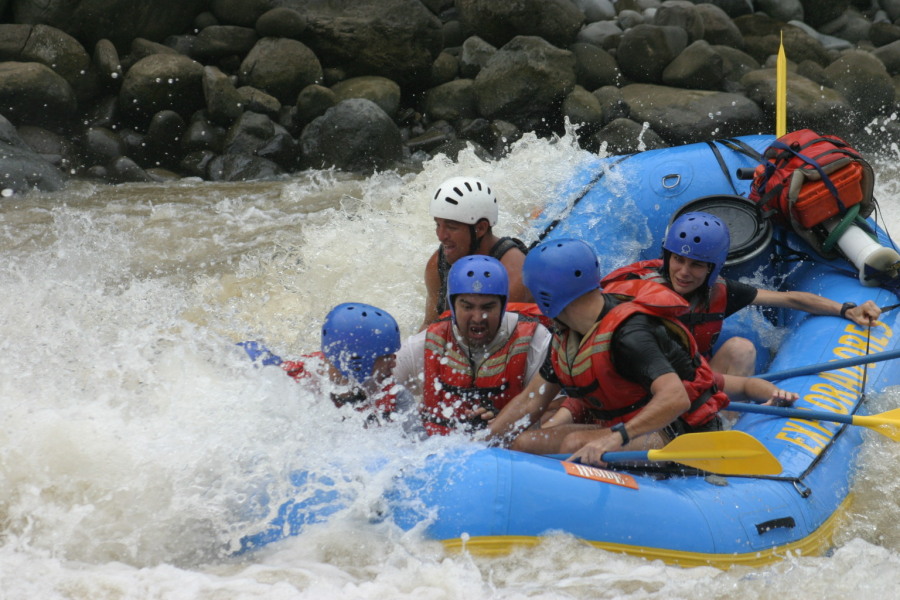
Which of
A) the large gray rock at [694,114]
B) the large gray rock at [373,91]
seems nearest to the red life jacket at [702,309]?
the large gray rock at [694,114]

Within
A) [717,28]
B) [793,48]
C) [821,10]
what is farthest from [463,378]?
[821,10]

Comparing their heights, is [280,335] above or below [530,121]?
below

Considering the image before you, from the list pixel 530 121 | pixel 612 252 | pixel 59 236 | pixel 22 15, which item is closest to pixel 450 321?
pixel 612 252

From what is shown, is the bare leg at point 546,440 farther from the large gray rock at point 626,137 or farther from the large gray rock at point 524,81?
the large gray rock at point 524,81

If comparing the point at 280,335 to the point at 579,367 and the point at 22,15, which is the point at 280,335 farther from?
the point at 22,15

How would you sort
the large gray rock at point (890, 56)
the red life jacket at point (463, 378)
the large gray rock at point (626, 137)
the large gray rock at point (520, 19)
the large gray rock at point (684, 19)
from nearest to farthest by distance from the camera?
the red life jacket at point (463, 378) → the large gray rock at point (626, 137) → the large gray rock at point (520, 19) → the large gray rock at point (684, 19) → the large gray rock at point (890, 56)

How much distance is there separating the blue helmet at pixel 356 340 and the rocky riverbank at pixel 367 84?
6104 mm

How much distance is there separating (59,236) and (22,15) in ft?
13.5

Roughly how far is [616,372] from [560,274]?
15.2 inches

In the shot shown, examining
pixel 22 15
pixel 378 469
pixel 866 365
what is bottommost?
pixel 378 469

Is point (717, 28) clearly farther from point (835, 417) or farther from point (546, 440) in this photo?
point (546, 440)

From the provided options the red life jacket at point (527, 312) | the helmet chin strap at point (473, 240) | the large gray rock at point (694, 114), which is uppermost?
the large gray rock at point (694, 114)

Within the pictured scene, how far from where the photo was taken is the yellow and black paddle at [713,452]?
10.3 feet

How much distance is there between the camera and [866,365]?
13.3ft
